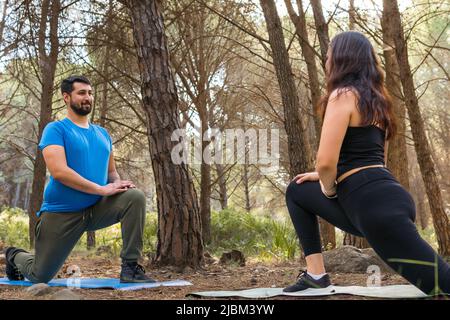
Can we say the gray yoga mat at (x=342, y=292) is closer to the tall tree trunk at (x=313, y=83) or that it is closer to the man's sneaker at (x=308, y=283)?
the man's sneaker at (x=308, y=283)

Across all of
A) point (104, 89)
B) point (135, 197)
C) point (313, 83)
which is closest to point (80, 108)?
point (135, 197)

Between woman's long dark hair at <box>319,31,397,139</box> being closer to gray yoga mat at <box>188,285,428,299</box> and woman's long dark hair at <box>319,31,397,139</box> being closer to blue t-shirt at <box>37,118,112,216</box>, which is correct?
gray yoga mat at <box>188,285,428,299</box>

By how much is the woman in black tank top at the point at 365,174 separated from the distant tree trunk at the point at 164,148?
7.13ft

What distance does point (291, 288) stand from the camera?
10.8 feet

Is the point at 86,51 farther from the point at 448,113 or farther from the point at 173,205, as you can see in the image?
the point at 448,113

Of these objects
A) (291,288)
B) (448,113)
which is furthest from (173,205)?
(448,113)

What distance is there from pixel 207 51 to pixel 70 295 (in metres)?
8.04

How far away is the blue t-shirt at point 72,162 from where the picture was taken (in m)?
4.11

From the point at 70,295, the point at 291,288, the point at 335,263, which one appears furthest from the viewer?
the point at 335,263

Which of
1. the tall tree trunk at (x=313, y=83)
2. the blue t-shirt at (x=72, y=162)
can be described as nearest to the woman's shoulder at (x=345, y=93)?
the blue t-shirt at (x=72, y=162)

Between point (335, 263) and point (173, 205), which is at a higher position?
point (173, 205)

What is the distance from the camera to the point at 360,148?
2918mm

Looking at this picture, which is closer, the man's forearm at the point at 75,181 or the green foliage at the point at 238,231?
the man's forearm at the point at 75,181

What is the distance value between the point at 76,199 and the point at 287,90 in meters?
3.74
